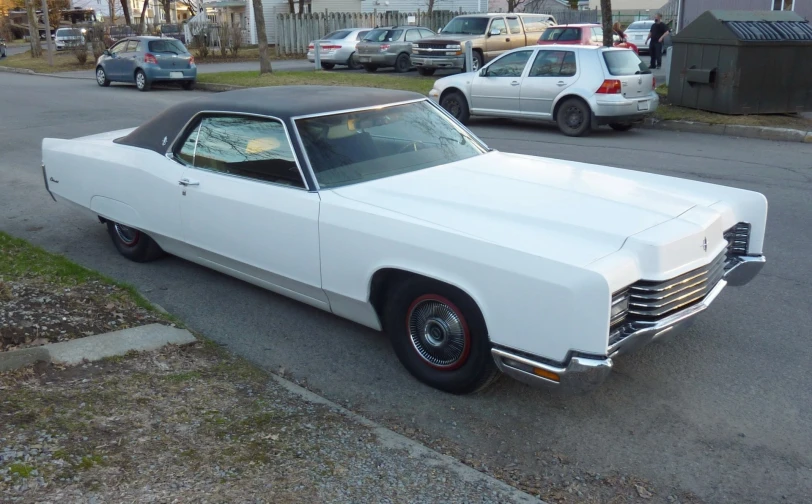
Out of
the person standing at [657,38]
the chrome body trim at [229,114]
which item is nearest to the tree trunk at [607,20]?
the person standing at [657,38]

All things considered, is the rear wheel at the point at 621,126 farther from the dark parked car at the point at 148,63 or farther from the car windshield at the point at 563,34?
the dark parked car at the point at 148,63

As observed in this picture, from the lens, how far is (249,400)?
4039mm

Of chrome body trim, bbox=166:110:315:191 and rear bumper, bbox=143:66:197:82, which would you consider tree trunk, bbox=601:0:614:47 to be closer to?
rear bumper, bbox=143:66:197:82

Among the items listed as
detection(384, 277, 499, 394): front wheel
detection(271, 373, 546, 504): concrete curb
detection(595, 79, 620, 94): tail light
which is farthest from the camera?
detection(595, 79, 620, 94): tail light

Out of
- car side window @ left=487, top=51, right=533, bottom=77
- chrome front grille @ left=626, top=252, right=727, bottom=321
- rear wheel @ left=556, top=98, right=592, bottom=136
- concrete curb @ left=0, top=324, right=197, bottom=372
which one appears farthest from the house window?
concrete curb @ left=0, top=324, right=197, bottom=372

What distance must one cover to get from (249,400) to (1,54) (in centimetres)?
4771

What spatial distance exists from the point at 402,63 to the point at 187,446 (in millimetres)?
24360

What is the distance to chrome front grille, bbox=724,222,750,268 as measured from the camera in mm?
4715

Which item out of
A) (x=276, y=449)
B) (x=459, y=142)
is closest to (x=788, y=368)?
(x=459, y=142)

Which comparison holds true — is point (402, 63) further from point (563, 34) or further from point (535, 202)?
point (535, 202)

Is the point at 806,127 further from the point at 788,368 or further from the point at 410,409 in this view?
the point at 410,409

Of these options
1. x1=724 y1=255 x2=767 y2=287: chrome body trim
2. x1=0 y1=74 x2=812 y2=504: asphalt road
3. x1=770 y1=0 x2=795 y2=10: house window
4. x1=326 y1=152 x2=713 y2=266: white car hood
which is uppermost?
x1=770 y1=0 x2=795 y2=10: house window

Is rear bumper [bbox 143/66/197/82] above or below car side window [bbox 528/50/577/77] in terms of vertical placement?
below

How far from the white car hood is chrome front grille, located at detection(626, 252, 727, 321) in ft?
0.82
